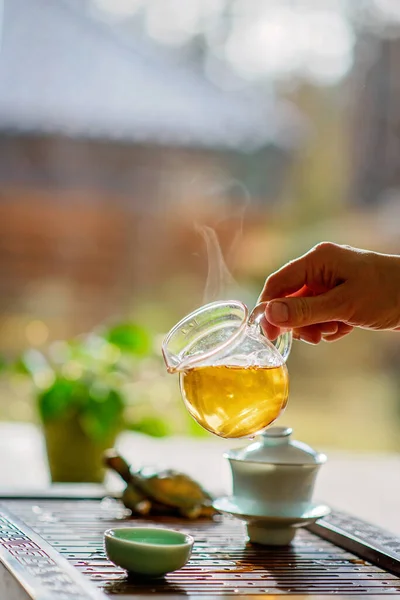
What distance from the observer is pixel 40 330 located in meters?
4.45

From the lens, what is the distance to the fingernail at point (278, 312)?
4.12 feet

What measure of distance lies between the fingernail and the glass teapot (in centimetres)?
2

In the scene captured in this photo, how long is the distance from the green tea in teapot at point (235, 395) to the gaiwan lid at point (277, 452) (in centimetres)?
23

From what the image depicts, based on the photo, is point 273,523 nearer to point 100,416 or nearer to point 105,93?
point 100,416

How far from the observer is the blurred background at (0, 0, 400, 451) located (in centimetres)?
442

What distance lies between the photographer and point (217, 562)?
50.9 inches

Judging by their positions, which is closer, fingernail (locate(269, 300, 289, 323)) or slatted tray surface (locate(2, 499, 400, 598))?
slatted tray surface (locate(2, 499, 400, 598))

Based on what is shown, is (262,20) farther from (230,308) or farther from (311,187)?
(230,308)

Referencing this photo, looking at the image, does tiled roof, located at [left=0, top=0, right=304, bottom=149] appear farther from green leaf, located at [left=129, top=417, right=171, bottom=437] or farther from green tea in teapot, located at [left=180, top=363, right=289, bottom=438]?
green tea in teapot, located at [left=180, top=363, right=289, bottom=438]

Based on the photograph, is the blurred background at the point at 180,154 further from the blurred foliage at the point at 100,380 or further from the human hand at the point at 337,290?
the human hand at the point at 337,290

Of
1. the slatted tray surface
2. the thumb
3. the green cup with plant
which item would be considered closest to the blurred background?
the green cup with plant

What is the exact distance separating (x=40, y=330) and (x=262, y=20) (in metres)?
1.88

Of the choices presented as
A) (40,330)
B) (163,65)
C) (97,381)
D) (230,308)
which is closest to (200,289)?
(40,330)

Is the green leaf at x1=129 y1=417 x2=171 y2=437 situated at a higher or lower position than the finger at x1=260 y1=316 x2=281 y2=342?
lower
